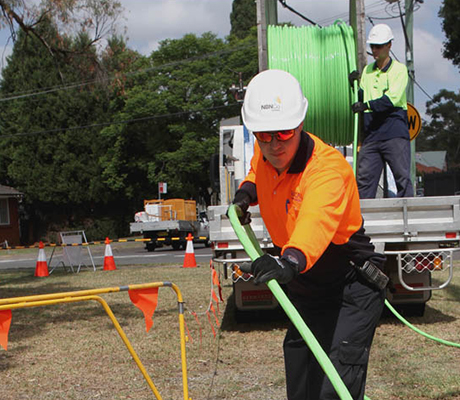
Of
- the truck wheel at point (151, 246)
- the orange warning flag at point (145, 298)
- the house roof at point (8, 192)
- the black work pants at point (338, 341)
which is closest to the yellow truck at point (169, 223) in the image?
the truck wheel at point (151, 246)

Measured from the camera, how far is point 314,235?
2.58 metres

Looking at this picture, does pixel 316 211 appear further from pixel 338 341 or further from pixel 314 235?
pixel 338 341

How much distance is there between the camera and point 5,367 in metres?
6.20

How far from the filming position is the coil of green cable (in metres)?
7.35

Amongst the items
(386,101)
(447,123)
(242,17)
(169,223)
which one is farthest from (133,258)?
(447,123)

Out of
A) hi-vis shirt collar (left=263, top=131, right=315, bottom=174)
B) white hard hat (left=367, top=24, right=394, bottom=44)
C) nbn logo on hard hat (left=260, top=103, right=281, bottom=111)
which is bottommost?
hi-vis shirt collar (left=263, top=131, right=315, bottom=174)

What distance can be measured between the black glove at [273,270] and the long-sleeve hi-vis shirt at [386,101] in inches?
172

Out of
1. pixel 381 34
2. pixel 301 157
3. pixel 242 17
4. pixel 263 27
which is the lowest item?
pixel 301 157

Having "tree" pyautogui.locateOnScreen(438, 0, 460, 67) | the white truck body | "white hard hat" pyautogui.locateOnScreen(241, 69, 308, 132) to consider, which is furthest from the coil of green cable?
"tree" pyautogui.locateOnScreen(438, 0, 460, 67)

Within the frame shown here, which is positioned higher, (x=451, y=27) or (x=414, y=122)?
(x=451, y=27)

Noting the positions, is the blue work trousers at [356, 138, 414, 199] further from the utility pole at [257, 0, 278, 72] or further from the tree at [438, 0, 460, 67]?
the tree at [438, 0, 460, 67]

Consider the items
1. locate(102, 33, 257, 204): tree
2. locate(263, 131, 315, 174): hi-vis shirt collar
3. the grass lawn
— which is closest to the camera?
locate(263, 131, 315, 174): hi-vis shirt collar

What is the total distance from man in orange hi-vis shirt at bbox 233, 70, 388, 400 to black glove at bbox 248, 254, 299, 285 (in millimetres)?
19

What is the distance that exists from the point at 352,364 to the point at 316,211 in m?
0.82
